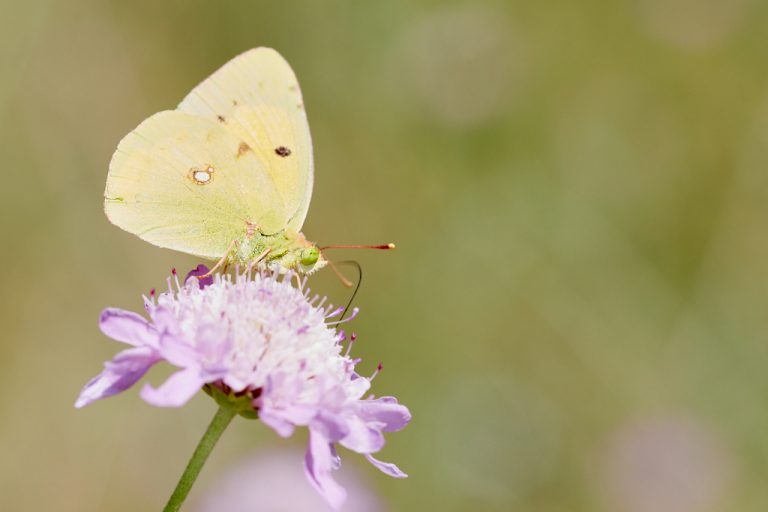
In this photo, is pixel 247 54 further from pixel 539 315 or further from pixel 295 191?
pixel 539 315

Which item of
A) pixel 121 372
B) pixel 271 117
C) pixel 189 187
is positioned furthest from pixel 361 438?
pixel 271 117

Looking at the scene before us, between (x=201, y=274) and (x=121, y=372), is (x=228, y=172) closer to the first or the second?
(x=201, y=274)

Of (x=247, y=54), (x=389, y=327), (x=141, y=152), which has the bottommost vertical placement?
(x=389, y=327)

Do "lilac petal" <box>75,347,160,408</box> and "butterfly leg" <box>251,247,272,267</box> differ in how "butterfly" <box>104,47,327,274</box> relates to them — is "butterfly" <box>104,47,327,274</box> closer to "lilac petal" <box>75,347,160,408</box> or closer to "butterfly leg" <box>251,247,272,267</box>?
"butterfly leg" <box>251,247,272,267</box>

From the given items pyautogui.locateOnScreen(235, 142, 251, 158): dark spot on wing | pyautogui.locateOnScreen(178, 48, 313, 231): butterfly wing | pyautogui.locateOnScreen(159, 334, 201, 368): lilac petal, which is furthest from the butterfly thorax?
pyautogui.locateOnScreen(159, 334, 201, 368): lilac petal

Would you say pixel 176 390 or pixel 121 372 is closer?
pixel 176 390

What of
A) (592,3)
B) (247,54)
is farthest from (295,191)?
(592,3)
